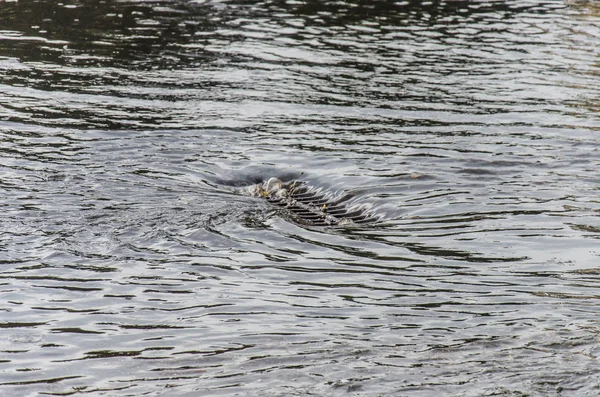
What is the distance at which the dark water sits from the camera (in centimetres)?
566

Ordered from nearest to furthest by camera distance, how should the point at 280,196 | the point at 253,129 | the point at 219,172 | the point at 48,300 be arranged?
1. the point at 48,300
2. the point at 280,196
3. the point at 219,172
4. the point at 253,129

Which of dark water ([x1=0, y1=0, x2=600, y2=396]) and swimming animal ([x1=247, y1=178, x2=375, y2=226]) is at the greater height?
dark water ([x1=0, y1=0, x2=600, y2=396])

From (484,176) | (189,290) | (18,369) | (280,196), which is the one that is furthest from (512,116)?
(18,369)

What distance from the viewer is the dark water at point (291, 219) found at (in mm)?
5656

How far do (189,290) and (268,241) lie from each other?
139 centimetres

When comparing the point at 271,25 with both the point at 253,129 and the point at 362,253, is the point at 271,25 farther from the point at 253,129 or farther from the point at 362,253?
the point at 362,253

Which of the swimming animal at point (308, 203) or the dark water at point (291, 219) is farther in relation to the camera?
the swimming animal at point (308, 203)

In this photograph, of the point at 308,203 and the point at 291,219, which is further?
the point at 308,203

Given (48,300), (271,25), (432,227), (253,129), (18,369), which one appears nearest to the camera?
(18,369)

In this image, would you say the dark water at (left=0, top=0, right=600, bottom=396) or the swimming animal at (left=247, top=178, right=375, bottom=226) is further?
the swimming animal at (left=247, top=178, right=375, bottom=226)

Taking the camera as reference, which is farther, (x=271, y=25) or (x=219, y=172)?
(x=271, y=25)

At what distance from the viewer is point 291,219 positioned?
8852 mm

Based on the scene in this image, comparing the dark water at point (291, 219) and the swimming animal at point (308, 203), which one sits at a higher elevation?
the dark water at point (291, 219)

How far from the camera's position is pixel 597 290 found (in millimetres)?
6719
